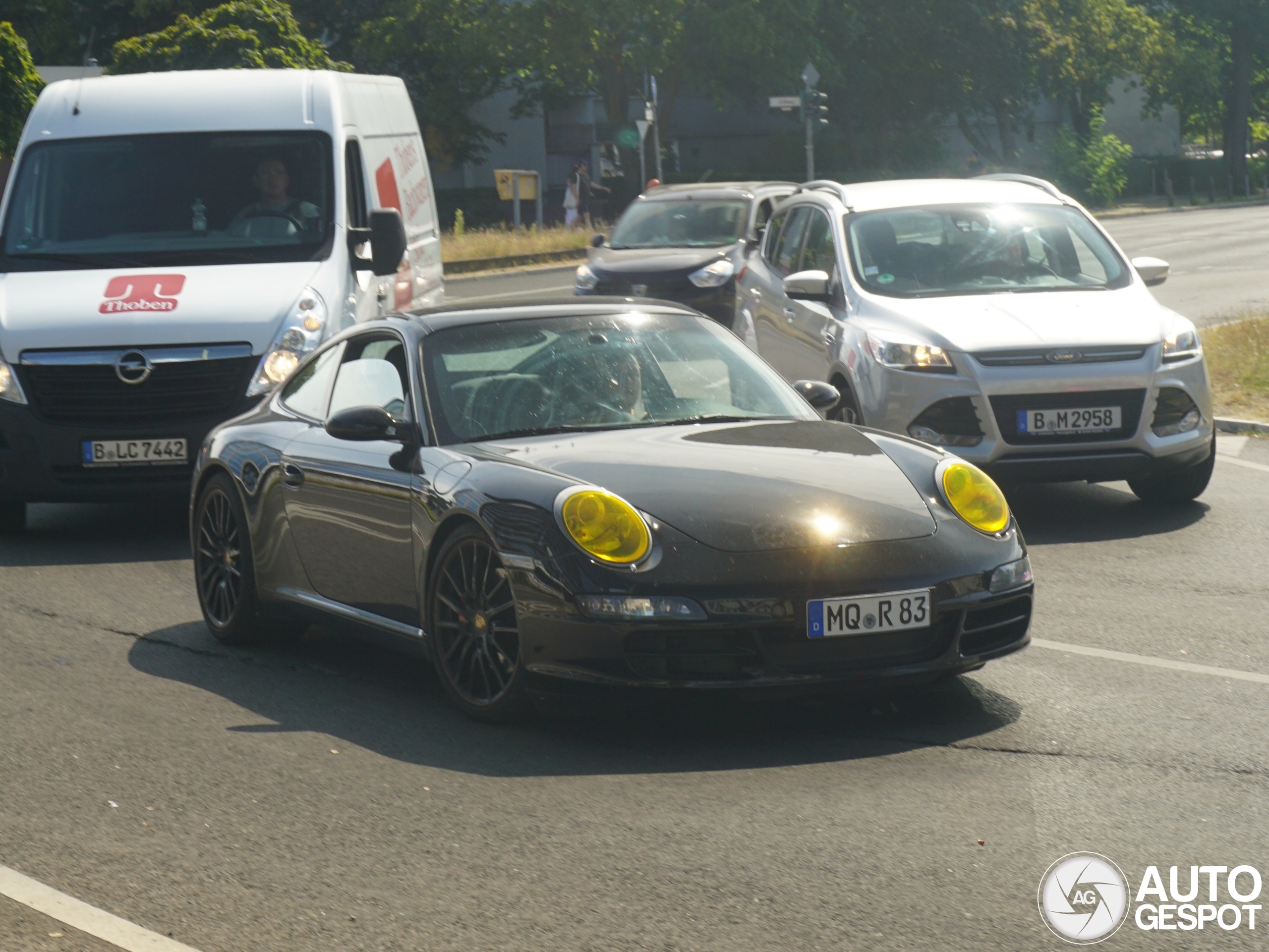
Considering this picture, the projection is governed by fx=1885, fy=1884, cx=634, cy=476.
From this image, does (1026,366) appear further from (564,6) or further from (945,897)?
(564,6)

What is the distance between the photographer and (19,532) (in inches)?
418

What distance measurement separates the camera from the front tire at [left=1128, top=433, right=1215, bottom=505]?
1016 centimetres

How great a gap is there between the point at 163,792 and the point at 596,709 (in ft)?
4.22

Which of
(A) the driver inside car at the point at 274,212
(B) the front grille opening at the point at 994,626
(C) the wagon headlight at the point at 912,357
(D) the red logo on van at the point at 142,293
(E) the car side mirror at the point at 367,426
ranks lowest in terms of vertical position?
(B) the front grille opening at the point at 994,626

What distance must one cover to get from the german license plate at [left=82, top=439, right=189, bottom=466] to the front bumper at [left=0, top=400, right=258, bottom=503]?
0.02m

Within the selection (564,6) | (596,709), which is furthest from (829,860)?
(564,6)

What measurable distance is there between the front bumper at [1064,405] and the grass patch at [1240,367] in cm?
377

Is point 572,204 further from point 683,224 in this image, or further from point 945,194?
point 945,194

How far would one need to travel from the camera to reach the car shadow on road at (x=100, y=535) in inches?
386

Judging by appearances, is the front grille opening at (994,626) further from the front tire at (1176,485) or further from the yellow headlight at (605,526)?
the front tire at (1176,485)

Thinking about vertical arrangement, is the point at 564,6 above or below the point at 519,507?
above

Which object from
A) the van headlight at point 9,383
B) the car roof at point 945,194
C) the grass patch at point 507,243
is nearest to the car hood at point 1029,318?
the car roof at point 945,194

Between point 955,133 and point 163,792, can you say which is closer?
point 163,792

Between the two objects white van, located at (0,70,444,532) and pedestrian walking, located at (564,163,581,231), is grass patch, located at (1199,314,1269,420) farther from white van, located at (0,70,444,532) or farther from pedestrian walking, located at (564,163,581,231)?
pedestrian walking, located at (564,163,581,231)
